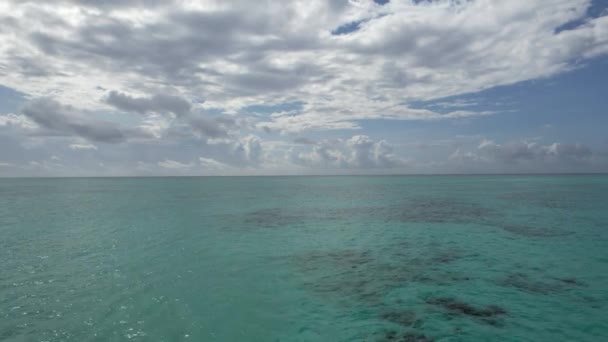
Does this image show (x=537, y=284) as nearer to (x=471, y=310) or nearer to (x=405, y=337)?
(x=471, y=310)

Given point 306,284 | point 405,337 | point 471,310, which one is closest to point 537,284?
point 471,310

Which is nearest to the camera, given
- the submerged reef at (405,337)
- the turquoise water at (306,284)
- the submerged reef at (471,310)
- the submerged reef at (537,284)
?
the submerged reef at (405,337)

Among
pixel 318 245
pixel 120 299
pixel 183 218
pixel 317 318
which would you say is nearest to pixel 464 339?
pixel 317 318

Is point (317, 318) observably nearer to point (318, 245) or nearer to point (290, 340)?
point (290, 340)

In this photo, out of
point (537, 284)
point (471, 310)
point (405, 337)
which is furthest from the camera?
point (537, 284)

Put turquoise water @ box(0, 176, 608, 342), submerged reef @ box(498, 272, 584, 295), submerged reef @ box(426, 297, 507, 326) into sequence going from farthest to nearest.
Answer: submerged reef @ box(498, 272, 584, 295) → submerged reef @ box(426, 297, 507, 326) → turquoise water @ box(0, 176, 608, 342)

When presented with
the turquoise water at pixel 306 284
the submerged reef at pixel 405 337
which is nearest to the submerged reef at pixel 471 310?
the turquoise water at pixel 306 284

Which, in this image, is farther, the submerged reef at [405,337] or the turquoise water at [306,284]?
the turquoise water at [306,284]

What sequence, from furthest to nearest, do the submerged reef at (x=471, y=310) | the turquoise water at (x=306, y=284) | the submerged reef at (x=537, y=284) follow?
the submerged reef at (x=537, y=284), the submerged reef at (x=471, y=310), the turquoise water at (x=306, y=284)

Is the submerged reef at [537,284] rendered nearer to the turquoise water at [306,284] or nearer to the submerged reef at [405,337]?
the turquoise water at [306,284]

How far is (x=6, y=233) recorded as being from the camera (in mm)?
35562

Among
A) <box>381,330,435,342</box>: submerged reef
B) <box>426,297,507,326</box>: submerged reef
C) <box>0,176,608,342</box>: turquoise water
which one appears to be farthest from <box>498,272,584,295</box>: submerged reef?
<box>381,330,435,342</box>: submerged reef

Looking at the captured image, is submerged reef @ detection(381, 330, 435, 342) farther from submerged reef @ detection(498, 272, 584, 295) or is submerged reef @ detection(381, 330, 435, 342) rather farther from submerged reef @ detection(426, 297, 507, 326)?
submerged reef @ detection(498, 272, 584, 295)

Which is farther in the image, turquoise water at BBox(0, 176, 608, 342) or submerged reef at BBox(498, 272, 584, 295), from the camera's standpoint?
submerged reef at BBox(498, 272, 584, 295)
